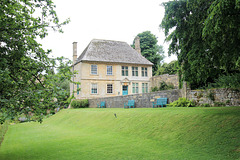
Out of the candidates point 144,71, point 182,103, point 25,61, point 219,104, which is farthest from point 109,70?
point 25,61

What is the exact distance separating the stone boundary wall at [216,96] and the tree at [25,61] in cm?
936

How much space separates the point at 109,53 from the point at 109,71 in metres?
3.09

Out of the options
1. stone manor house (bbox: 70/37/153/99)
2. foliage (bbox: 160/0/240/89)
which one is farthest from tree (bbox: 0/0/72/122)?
stone manor house (bbox: 70/37/153/99)

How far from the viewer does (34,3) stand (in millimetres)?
9602

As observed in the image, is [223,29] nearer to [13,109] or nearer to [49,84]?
[49,84]

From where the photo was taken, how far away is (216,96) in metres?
14.1

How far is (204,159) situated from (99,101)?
2183cm

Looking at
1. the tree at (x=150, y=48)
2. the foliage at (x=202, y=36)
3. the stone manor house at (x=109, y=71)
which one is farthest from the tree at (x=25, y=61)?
the tree at (x=150, y=48)

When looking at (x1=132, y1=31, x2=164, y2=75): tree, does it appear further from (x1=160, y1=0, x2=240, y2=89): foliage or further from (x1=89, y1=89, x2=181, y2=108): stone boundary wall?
(x1=160, y1=0, x2=240, y2=89): foliage

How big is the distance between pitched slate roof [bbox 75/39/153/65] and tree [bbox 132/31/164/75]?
13923 mm

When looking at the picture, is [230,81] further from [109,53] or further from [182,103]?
Result: [109,53]

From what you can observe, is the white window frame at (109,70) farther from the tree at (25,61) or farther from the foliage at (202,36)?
the tree at (25,61)

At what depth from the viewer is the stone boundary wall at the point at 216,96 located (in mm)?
13141

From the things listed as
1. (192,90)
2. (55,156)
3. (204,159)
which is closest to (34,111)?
(55,156)
